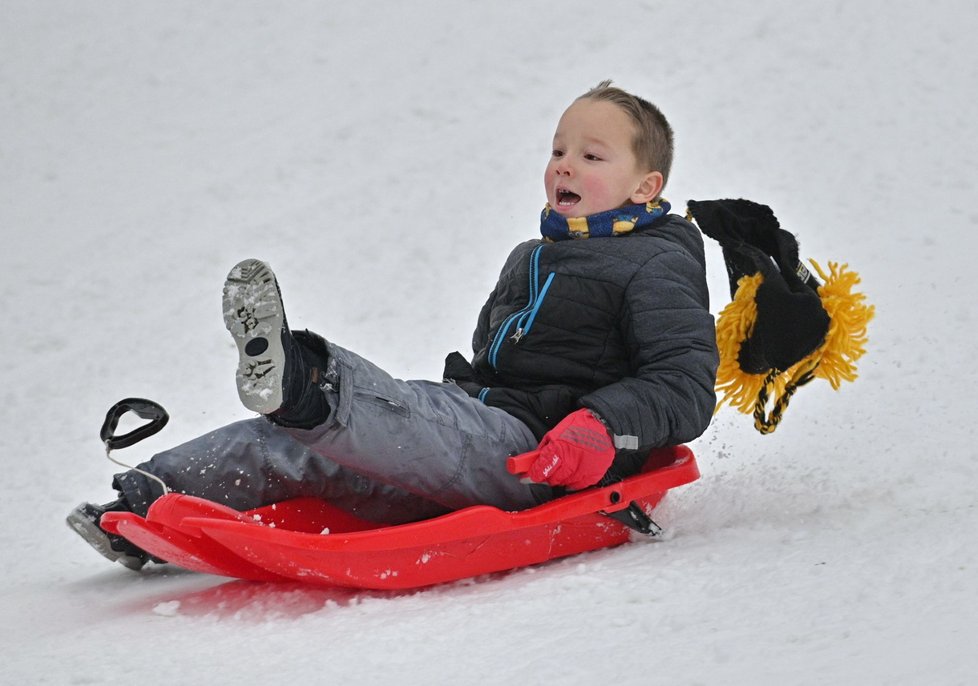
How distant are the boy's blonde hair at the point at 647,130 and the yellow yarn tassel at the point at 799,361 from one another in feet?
1.00

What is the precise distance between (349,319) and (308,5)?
2.76m

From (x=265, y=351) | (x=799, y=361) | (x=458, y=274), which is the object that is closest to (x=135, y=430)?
(x=265, y=351)

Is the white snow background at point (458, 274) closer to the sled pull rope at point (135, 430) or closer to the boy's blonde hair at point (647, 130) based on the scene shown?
the sled pull rope at point (135, 430)

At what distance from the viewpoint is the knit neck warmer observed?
234 centimetres

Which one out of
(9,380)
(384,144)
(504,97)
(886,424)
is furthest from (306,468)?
(504,97)

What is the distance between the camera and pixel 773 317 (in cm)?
230

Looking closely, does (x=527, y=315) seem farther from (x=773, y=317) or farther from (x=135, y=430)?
(x=135, y=430)

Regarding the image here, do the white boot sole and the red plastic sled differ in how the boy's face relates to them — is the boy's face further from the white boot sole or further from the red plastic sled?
the white boot sole

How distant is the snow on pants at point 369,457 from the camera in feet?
6.44

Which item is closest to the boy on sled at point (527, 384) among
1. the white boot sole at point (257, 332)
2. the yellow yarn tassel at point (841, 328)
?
the white boot sole at point (257, 332)

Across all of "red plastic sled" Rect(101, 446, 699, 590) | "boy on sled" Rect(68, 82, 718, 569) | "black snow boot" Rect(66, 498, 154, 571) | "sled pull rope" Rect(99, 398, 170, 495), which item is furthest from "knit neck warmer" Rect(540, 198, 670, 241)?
"black snow boot" Rect(66, 498, 154, 571)

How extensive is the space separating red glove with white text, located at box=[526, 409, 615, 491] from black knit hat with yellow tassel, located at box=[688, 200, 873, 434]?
48 cm

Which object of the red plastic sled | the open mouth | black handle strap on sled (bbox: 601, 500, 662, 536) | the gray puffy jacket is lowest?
black handle strap on sled (bbox: 601, 500, 662, 536)

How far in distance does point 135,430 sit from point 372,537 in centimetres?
48
